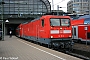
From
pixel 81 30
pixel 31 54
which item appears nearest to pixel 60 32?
pixel 31 54

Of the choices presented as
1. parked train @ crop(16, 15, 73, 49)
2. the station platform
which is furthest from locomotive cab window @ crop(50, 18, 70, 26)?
the station platform

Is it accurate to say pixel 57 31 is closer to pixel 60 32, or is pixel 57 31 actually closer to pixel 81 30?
pixel 60 32

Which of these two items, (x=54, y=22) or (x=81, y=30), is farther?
(x=81, y=30)

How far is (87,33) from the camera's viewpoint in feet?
69.7

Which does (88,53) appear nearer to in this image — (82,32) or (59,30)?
(59,30)

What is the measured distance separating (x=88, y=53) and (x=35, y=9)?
64.7m

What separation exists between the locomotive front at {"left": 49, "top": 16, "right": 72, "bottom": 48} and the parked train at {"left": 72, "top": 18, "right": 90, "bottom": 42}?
2.96m

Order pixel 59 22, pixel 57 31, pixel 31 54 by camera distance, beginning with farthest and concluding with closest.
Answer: pixel 59 22 → pixel 57 31 → pixel 31 54

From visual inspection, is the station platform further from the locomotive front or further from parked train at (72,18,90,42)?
parked train at (72,18,90,42)

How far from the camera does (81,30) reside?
22734mm

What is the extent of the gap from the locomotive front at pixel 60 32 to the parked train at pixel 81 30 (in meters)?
2.96

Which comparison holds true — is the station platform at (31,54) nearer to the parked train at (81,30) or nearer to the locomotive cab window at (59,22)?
the locomotive cab window at (59,22)

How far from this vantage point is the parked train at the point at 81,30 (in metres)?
21.2

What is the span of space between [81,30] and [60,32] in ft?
17.7
